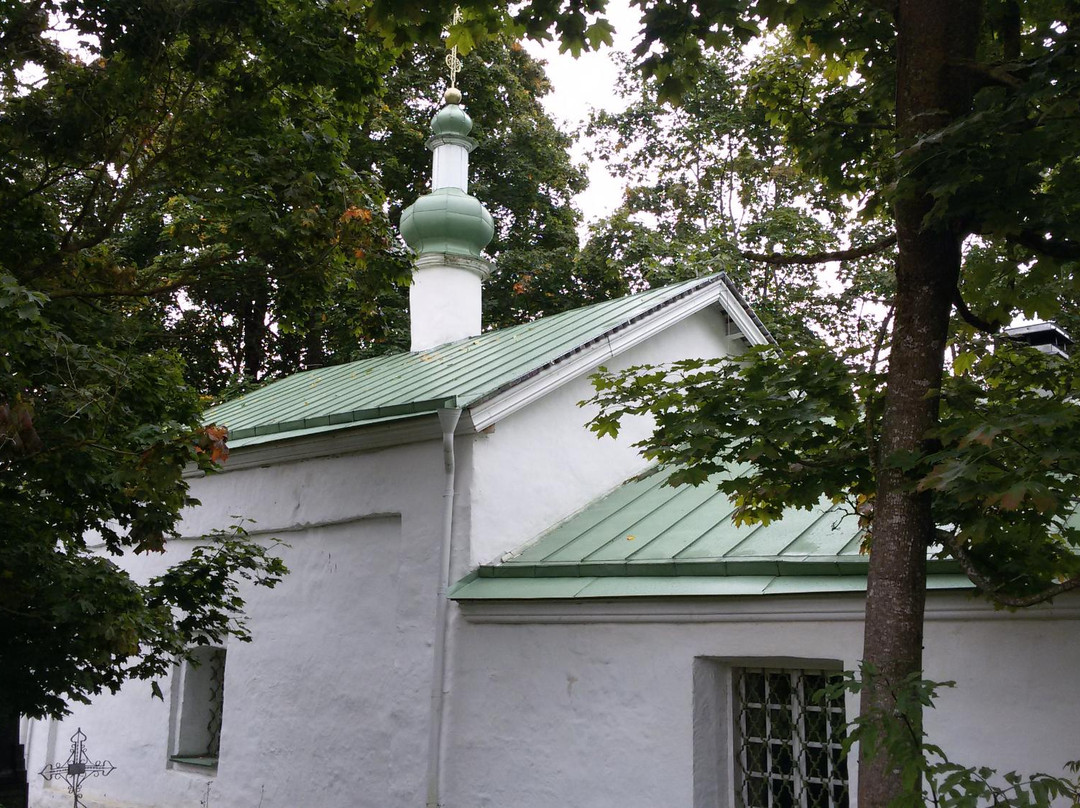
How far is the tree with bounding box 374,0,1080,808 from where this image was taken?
3.72 meters

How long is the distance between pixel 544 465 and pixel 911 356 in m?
4.71

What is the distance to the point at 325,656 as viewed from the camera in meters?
8.68

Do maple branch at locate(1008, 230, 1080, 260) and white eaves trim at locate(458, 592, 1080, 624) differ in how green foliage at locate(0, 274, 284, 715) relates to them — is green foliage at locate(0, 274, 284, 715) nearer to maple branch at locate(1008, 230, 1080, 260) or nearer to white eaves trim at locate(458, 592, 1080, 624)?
white eaves trim at locate(458, 592, 1080, 624)

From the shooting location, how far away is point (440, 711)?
7.61 metres

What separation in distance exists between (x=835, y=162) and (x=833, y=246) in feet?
42.1

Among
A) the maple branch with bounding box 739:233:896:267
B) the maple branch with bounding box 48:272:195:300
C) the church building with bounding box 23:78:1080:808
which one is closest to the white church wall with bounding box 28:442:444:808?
the church building with bounding box 23:78:1080:808

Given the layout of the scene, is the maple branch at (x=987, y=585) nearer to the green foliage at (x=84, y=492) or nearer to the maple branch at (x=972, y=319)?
the maple branch at (x=972, y=319)

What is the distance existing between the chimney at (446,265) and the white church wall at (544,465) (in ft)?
11.5

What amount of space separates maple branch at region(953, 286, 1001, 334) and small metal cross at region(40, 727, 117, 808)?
352 inches

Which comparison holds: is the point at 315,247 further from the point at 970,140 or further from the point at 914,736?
the point at 914,736

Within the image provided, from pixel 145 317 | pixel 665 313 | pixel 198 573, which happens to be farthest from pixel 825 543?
pixel 145 317

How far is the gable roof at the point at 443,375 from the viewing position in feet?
27.2

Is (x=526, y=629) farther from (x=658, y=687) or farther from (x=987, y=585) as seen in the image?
(x=987, y=585)

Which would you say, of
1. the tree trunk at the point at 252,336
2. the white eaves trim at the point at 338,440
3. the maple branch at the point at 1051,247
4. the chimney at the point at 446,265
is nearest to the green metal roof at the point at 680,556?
the white eaves trim at the point at 338,440
